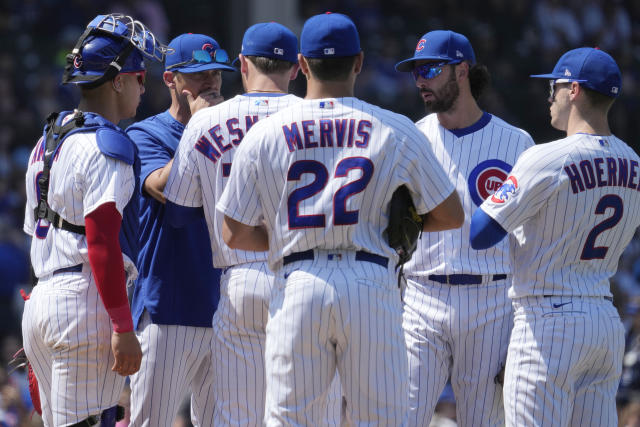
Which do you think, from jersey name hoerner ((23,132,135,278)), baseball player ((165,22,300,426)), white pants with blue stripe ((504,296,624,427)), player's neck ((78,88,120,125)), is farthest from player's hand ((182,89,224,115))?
white pants with blue stripe ((504,296,624,427))

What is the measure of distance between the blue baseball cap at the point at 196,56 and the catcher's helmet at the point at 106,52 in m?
0.36

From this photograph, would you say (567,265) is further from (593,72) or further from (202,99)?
(202,99)

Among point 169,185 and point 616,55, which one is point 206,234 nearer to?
point 169,185

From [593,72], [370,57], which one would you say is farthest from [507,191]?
[370,57]

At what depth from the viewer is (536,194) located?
13.2 feet

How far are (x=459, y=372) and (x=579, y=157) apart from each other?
1232mm

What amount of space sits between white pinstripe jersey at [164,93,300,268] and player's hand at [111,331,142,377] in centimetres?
60

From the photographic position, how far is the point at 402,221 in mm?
3754

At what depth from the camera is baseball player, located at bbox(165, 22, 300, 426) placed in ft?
13.9

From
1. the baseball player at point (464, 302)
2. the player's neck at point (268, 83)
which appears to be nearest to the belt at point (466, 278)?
the baseball player at point (464, 302)

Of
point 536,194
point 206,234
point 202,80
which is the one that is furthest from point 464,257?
point 202,80

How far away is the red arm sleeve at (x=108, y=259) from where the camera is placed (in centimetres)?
381

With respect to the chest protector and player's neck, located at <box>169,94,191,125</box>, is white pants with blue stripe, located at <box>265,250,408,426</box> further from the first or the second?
player's neck, located at <box>169,94,191,125</box>

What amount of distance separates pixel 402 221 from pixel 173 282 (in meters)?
1.24
